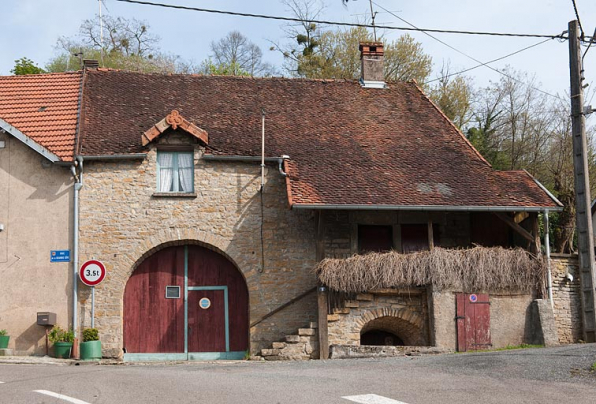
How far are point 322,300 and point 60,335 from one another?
242 inches

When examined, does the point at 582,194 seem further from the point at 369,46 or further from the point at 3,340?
the point at 3,340

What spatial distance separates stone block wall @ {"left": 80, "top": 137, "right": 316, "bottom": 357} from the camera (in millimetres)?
19156

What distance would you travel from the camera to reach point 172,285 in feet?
64.6

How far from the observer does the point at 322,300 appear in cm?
1847

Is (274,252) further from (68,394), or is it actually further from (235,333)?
(68,394)

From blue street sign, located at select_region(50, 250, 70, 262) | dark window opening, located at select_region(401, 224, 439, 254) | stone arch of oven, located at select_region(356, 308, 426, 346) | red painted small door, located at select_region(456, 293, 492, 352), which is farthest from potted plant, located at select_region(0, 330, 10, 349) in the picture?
red painted small door, located at select_region(456, 293, 492, 352)

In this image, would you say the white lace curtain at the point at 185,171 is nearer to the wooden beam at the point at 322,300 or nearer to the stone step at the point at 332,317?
the wooden beam at the point at 322,300

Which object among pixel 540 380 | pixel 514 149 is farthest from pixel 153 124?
pixel 514 149

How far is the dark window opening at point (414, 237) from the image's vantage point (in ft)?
66.0

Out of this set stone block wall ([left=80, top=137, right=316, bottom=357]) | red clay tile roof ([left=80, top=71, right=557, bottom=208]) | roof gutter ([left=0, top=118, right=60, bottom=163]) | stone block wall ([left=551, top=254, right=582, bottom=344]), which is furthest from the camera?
red clay tile roof ([left=80, top=71, right=557, bottom=208])

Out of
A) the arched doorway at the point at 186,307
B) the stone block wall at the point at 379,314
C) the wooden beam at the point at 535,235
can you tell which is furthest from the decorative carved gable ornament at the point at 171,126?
the wooden beam at the point at 535,235

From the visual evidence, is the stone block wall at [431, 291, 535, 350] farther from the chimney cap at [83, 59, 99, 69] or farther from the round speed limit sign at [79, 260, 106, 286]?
the chimney cap at [83, 59, 99, 69]

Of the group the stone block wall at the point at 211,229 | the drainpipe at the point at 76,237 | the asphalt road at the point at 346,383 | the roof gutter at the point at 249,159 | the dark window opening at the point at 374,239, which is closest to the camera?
the asphalt road at the point at 346,383

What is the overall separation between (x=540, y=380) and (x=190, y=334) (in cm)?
1063
